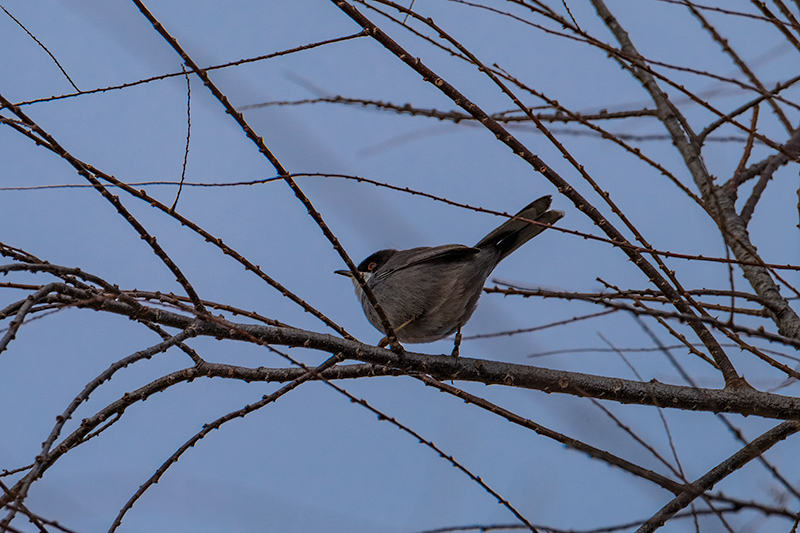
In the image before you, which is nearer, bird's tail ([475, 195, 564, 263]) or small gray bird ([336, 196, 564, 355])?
bird's tail ([475, 195, 564, 263])

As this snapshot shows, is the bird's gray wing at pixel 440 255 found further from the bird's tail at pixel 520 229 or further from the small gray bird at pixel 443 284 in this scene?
the bird's tail at pixel 520 229

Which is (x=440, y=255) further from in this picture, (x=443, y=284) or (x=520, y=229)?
(x=520, y=229)

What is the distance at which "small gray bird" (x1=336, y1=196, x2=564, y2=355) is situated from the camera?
4449 millimetres

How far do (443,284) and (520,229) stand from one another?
59 centimetres

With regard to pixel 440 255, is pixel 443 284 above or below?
below

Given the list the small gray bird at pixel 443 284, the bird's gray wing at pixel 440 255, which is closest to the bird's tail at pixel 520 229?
the small gray bird at pixel 443 284

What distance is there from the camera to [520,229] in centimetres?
447

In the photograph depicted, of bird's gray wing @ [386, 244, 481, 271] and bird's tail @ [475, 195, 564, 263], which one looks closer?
bird's tail @ [475, 195, 564, 263]

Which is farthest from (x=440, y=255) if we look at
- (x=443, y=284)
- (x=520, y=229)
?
(x=520, y=229)

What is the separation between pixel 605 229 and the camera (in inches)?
123

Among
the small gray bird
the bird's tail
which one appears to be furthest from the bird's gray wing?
the bird's tail

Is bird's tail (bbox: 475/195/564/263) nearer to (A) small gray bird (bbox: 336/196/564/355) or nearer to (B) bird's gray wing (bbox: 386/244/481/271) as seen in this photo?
(A) small gray bird (bbox: 336/196/564/355)

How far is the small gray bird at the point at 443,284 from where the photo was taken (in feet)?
14.6

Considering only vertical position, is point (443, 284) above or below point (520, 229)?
below
